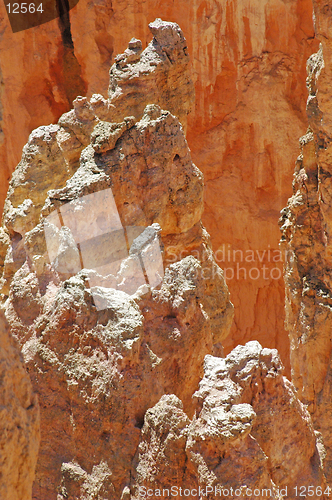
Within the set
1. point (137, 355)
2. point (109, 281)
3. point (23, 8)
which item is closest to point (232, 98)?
point (23, 8)

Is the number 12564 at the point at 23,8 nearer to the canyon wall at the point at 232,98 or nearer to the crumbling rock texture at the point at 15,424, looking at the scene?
the canyon wall at the point at 232,98

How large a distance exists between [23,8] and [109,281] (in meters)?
8.66

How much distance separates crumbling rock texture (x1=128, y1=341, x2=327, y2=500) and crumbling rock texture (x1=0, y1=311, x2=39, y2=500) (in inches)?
35.2

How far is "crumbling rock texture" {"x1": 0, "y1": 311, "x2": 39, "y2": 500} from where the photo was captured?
1.85m

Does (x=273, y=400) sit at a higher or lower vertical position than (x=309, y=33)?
lower

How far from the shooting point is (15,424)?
1.90 m

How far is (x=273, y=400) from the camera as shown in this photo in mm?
3025

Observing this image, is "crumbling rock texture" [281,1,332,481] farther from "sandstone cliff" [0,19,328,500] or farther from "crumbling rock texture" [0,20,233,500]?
"sandstone cliff" [0,19,328,500]

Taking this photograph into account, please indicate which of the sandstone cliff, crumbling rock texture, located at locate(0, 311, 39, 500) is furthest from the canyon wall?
crumbling rock texture, located at locate(0, 311, 39, 500)

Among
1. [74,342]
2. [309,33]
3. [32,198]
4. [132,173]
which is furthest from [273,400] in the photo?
[309,33]

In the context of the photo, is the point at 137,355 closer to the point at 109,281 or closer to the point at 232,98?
the point at 109,281

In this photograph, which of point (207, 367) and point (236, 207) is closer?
point (207, 367)

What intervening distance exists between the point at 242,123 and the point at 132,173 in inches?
229

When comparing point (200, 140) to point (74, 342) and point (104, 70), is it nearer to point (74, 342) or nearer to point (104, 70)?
point (104, 70)
